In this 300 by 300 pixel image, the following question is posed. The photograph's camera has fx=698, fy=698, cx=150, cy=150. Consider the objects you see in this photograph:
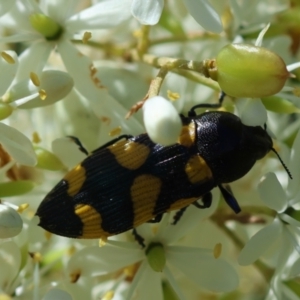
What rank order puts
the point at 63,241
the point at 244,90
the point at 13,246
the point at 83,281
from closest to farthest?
1. the point at 244,90
2. the point at 13,246
3. the point at 83,281
4. the point at 63,241

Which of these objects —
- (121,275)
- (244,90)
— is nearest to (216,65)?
(244,90)

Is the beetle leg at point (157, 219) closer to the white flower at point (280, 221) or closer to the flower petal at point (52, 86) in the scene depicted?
the white flower at point (280, 221)

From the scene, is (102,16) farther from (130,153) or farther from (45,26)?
(130,153)

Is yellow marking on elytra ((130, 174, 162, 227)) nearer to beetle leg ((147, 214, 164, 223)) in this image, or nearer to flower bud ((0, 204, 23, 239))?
beetle leg ((147, 214, 164, 223))

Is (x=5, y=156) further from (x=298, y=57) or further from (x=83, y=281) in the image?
(x=298, y=57)

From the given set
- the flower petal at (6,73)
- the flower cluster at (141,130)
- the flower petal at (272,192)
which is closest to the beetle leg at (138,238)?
the flower cluster at (141,130)
